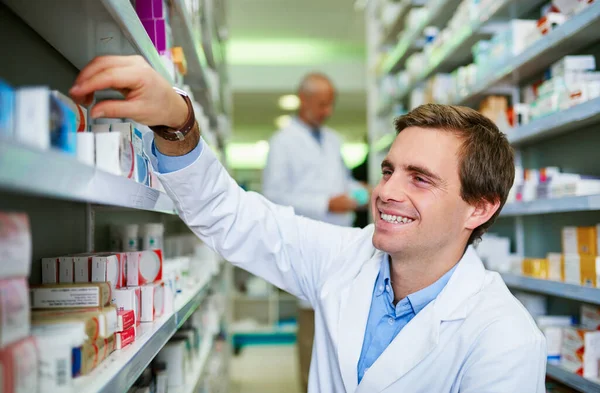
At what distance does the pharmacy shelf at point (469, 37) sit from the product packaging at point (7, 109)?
2.44 m

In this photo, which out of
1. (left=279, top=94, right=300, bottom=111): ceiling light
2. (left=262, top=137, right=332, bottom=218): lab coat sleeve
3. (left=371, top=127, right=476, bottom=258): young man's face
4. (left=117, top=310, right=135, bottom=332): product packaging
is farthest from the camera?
(left=279, top=94, right=300, bottom=111): ceiling light

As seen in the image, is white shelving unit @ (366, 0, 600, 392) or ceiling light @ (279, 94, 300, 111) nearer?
white shelving unit @ (366, 0, 600, 392)

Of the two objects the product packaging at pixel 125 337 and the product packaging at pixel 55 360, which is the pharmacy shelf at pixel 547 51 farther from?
the product packaging at pixel 55 360

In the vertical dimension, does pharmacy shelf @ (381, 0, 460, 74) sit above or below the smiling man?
above

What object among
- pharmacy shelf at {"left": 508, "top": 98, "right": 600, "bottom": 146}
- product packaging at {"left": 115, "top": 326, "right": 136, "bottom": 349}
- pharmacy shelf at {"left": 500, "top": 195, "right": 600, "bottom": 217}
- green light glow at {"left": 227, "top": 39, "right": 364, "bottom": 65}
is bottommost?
product packaging at {"left": 115, "top": 326, "right": 136, "bottom": 349}

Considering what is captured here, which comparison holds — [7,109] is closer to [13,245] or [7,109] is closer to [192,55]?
[13,245]

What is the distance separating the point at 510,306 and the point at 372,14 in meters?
4.25

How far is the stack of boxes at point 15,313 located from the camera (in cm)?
69

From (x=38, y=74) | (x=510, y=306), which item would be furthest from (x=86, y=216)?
(x=510, y=306)

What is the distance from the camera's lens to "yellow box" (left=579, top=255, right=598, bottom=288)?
202 cm

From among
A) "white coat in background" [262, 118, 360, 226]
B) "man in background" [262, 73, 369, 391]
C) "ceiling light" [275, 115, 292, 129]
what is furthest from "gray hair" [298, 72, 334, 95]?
"ceiling light" [275, 115, 292, 129]

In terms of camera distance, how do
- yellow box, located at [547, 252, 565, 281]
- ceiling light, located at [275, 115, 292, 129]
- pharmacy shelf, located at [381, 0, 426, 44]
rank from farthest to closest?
ceiling light, located at [275, 115, 292, 129] → pharmacy shelf, located at [381, 0, 426, 44] → yellow box, located at [547, 252, 565, 281]

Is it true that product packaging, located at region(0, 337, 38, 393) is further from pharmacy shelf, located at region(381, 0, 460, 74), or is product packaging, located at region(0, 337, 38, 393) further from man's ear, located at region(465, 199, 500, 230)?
pharmacy shelf, located at region(381, 0, 460, 74)

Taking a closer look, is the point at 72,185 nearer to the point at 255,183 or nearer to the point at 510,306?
the point at 510,306
